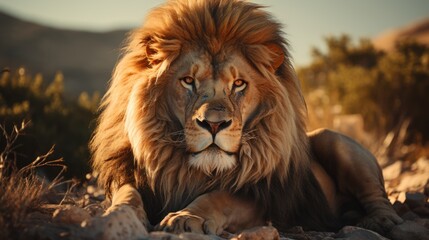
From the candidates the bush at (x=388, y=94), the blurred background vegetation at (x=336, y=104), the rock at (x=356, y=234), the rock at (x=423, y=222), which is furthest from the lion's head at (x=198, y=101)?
the bush at (x=388, y=94)

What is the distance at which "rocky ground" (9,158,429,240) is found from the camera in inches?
102

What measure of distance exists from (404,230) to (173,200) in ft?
5.55

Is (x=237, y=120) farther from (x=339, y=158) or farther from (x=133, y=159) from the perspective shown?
(x=339, y=158)

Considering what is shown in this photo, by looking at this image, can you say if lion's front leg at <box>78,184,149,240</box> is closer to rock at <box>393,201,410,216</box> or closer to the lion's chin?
the lion's chin

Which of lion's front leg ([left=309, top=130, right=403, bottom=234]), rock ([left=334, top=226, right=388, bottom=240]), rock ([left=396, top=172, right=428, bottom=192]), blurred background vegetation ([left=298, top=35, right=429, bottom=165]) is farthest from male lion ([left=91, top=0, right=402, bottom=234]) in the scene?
blurred background vegetation ([left=298, top=35, right=429, bottom=165])

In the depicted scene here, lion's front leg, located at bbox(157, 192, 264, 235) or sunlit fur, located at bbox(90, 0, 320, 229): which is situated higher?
sunlit fur, located at bbox(90, 0, 320, 229)

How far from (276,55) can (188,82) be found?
709 mm

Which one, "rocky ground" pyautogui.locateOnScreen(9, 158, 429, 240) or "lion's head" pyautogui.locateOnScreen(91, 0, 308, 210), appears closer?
"rocky ground" pyautogui.locateOnScreen(9, 158, 429, 240)

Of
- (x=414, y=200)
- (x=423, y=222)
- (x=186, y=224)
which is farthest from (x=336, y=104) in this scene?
(x=186, y=224)

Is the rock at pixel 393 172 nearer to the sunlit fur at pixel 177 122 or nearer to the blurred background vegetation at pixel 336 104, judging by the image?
the blurred background vegetation at pixel 336 104

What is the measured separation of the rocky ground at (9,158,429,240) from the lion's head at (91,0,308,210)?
435 millimetres

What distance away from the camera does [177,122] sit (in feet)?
12.7

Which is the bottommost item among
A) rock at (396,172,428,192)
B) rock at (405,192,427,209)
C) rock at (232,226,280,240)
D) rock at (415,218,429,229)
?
rock at (396,172,428,192)

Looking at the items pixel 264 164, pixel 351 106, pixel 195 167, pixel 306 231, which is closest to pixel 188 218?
pixel 195 167
